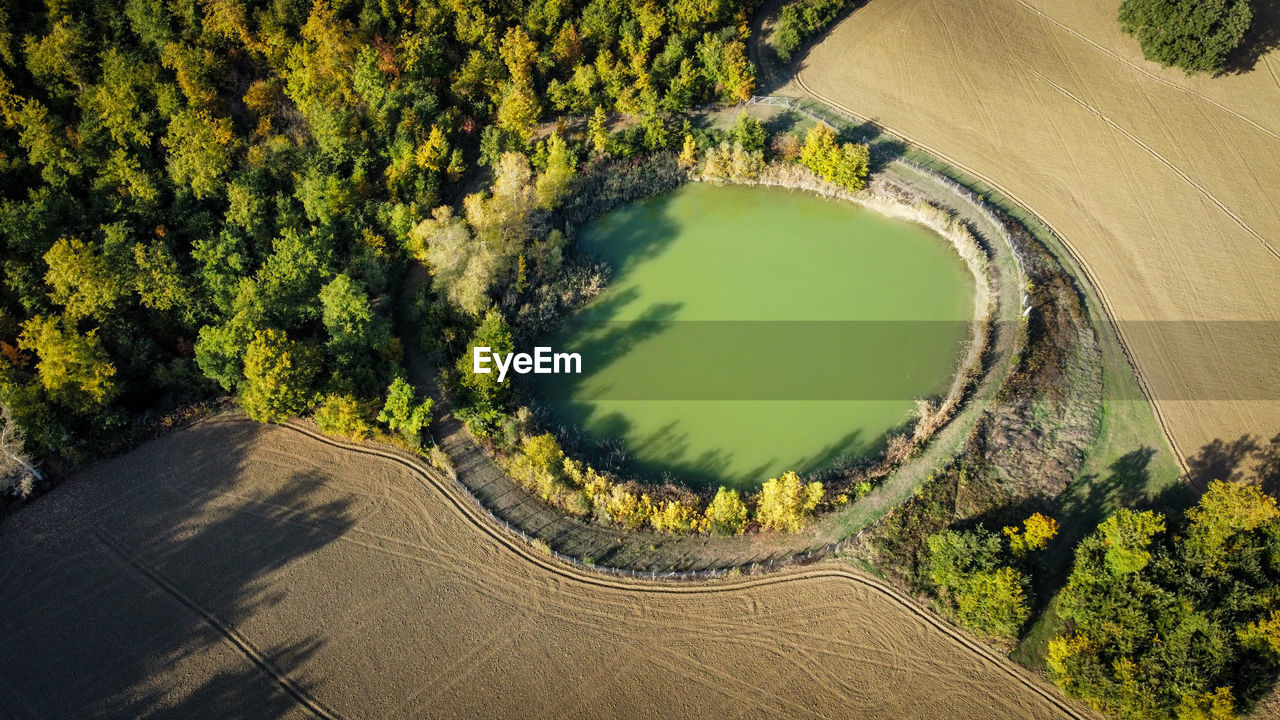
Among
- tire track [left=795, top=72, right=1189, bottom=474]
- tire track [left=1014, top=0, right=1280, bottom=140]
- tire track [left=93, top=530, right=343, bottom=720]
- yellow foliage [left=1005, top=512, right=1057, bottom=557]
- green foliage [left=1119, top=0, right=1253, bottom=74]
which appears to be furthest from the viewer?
tire track [left=1014, top=0, right=1280, bottom=140]

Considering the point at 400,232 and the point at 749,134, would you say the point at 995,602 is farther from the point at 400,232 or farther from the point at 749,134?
the point at 400,232

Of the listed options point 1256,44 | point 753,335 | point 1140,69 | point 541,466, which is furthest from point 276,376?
point 1256,44

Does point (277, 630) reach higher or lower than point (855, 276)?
lower

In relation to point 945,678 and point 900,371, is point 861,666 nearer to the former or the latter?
point 945,678

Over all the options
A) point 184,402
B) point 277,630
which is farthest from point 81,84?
point 277,630

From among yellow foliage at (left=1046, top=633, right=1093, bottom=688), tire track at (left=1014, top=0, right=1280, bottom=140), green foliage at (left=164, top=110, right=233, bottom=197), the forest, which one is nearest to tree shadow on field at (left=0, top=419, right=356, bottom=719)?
the forest

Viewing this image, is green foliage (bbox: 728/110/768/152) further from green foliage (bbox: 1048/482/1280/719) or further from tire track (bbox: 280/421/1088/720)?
green foliage (bbox: 1048/482/1280/719)
